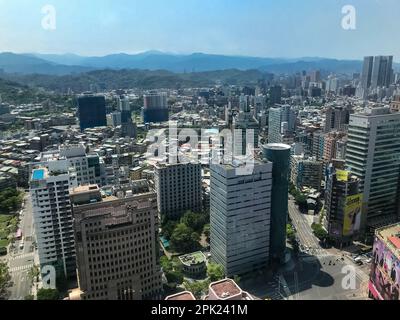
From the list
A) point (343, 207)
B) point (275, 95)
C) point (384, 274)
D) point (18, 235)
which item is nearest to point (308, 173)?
point (343, 207)

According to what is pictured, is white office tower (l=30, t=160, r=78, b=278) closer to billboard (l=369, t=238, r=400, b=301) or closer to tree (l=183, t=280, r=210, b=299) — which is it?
tree (l=183, t=280, r=210, b=299)

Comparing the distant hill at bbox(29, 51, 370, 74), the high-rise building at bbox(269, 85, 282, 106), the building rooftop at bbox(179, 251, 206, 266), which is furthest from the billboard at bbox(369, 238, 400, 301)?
the distant hill at bbox(29, 51, 370, 74)

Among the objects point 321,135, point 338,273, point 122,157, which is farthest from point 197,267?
point 321,135

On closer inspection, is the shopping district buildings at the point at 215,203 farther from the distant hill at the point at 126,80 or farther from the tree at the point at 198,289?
the distant hill at the point at 126,80

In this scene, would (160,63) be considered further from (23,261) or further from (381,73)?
(23,261)

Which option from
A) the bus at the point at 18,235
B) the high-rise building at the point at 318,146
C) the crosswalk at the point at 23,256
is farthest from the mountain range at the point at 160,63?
the crosswalk at the point at 23,256

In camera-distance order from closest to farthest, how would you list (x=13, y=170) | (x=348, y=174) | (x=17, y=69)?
1. (x=348, y=174)
2. (x=13, y=170)
3. (x=17, y=69)
